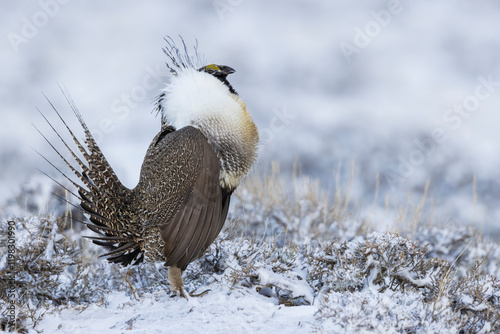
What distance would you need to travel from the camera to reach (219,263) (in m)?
3.76

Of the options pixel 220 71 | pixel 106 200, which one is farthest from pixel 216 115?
pixel 106 200

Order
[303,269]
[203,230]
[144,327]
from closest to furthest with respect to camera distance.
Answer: [144,327] → [203,230] → [303,269]

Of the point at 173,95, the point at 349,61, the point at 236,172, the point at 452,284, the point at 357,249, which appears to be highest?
the point at 349,61

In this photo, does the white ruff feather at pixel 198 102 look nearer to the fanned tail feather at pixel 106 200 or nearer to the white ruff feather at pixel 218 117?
the white ruff feather at pixel 218 117

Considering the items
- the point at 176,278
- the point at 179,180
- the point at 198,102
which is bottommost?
the point at 176,278

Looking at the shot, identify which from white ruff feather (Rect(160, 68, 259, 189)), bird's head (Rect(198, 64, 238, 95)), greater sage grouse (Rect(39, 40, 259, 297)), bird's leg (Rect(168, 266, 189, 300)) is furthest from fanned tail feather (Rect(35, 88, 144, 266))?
bird's head (Rect(198, 64, 238, 95))

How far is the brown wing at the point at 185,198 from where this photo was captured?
9.91 feet

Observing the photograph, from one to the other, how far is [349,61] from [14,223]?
56.3 ft

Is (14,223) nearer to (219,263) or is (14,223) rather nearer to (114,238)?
(114,238)

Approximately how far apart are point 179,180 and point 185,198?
0.36ft

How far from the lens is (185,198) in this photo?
9.94 ft

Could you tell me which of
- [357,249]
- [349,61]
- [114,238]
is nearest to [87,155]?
[114,238]

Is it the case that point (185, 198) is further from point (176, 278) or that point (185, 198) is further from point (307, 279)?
point (307, 279)

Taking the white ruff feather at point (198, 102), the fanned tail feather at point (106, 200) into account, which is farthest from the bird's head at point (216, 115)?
the fanned tail feather at point (106, 200)
